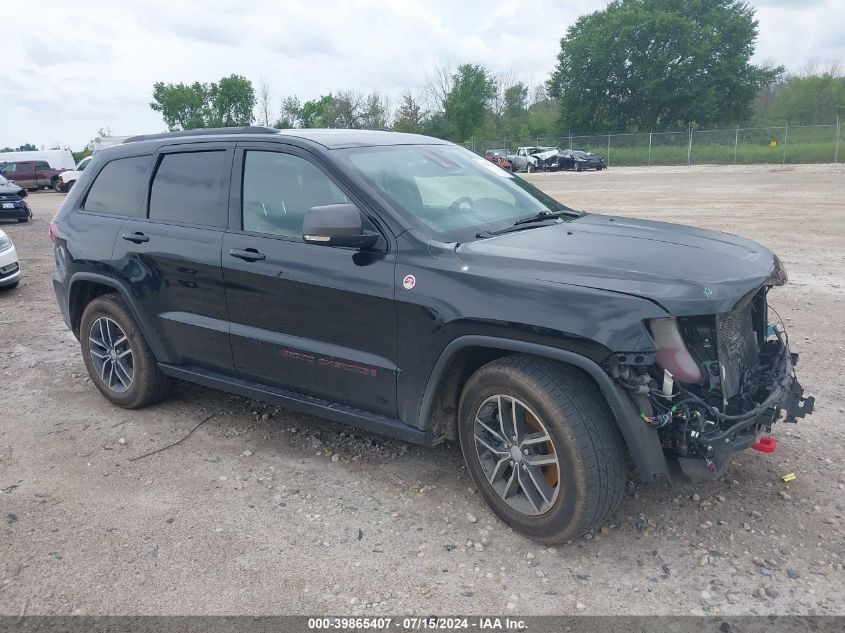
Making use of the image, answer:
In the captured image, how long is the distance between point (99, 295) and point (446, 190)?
110 inches

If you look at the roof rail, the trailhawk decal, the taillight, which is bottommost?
the trailhawk decal

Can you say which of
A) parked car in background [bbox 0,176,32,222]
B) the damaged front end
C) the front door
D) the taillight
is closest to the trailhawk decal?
the front door

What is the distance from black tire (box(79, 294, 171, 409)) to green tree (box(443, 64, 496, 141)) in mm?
60252

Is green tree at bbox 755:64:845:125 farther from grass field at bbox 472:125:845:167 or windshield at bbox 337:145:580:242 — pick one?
windshield at bbox 337:145:580:242

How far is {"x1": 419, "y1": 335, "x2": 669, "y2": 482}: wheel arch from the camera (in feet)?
9.86

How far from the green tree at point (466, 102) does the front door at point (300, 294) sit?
60904 mm

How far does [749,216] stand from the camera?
14.6m

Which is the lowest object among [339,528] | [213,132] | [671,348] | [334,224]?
[339,528]

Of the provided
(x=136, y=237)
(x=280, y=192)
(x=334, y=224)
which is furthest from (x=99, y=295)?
(x=334, y=224)

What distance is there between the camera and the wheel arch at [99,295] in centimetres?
483

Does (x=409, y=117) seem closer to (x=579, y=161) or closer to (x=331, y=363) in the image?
(x=579, y=161)

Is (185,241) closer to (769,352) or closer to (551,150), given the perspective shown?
(769,352)

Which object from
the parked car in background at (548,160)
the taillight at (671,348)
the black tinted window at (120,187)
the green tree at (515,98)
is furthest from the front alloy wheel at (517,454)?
the green tree at (515,98)

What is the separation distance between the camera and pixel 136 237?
474 centimetres
